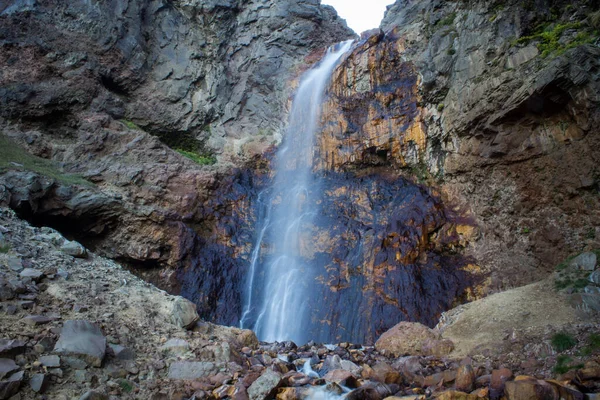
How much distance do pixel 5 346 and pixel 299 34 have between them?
2828cm

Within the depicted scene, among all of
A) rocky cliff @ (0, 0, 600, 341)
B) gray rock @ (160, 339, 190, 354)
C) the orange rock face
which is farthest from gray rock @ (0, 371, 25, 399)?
the orange rock face

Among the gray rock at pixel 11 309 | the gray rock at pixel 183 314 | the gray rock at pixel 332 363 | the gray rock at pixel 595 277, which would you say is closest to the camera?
the gray rock at pixel 11 309

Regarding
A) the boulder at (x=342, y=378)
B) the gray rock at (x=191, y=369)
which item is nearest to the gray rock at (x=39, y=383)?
the gray rock at (x=191, y=369)

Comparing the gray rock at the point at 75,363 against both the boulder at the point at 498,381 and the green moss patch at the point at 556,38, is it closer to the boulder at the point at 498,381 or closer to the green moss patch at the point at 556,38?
the boulder at the point at 498,381

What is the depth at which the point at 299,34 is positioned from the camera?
28547mm

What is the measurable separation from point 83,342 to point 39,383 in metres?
1.04

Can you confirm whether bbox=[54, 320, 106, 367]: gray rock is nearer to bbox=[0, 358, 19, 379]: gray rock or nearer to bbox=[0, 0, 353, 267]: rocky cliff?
bbox=[0, 358, 19, 379]: gray rock

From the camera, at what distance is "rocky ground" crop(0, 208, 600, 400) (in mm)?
5371

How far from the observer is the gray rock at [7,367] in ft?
14.9

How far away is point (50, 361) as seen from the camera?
16.8 ft

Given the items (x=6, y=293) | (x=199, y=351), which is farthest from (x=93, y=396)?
(x=6, y=293)

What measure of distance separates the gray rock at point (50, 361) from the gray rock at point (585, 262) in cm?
1214

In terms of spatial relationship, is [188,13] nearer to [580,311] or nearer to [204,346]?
[204,346]

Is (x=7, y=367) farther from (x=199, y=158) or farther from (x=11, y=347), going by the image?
(x=199, y=158)
